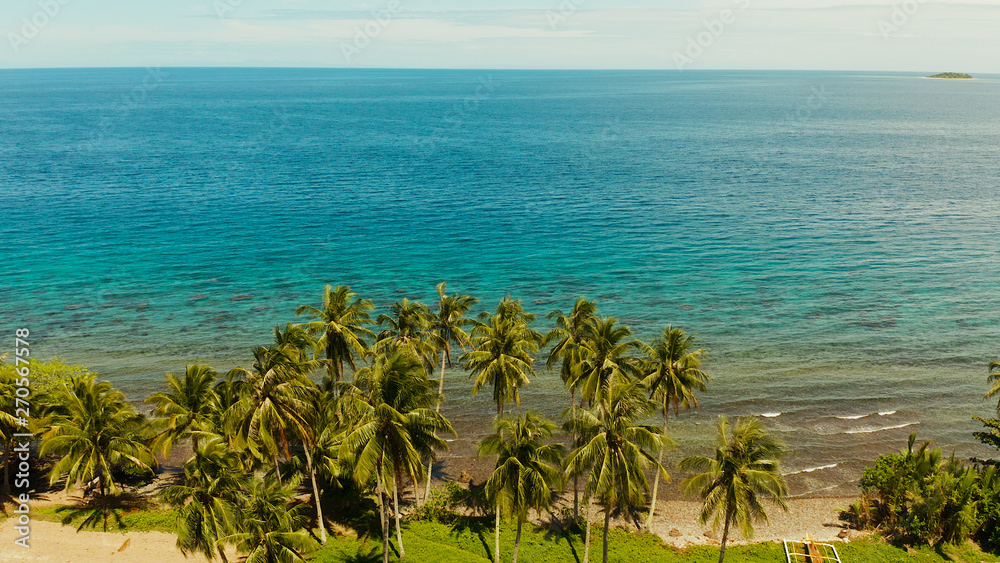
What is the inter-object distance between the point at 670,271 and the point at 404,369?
62.4 m

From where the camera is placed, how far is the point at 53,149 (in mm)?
169375

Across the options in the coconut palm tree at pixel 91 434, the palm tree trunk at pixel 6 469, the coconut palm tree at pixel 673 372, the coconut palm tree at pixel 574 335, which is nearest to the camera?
the coconut palm tree at pixel 91 434

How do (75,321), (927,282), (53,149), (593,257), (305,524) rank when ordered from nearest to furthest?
1. (305,524)
2. (75,321)
3. (927,282)
4. (593,257)
5. (53,149)

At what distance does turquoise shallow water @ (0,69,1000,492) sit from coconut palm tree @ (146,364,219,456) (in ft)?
72.8

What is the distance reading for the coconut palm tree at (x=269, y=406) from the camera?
34.6m

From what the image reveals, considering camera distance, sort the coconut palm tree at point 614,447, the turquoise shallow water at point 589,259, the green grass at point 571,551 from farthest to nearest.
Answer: the turquoise shallow water at point 589,259, the green grass at point 571,551, the coconut palm tree at point 614,447

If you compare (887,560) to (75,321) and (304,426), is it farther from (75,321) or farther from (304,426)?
(75,321)

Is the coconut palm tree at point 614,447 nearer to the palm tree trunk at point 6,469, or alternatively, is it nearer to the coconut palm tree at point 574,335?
the coconut palm tree at point 574,335

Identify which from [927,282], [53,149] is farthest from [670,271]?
[53,149]

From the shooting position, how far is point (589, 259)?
301ft

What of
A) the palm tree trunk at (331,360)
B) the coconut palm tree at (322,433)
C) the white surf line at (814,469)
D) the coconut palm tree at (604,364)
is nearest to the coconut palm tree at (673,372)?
the coconut palm tree at (604,364)

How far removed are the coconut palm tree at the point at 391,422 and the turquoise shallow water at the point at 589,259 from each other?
68.4 ft

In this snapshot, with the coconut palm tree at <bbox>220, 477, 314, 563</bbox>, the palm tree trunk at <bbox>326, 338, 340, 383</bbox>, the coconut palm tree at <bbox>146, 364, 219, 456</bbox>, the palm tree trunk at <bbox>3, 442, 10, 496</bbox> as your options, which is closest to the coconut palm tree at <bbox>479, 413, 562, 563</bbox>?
the coconut palm tree at <bbox>220, 477, 314, 563</bbox>

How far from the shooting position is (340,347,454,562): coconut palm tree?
102 feet
